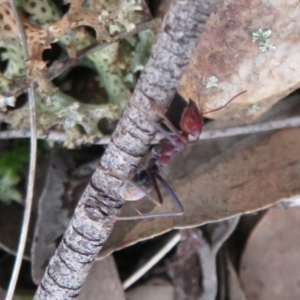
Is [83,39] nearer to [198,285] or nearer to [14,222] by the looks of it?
[14,222]

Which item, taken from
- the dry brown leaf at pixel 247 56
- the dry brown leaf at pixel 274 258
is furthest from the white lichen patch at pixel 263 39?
the dry brown leaf at pixel 274 258

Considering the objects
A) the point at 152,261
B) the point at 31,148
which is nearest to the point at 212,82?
the point at 31,148

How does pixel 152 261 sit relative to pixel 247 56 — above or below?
below

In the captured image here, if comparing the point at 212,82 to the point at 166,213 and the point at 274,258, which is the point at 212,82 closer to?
the point at 166,213

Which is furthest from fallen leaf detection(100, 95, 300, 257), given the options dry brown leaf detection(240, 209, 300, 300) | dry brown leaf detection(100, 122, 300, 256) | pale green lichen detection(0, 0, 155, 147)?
pale green lichen detection(0, 0, 155, 147)

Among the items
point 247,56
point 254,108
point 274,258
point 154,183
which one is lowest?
point 274,258

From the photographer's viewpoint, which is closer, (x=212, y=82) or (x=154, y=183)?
(x=212, y=82)
